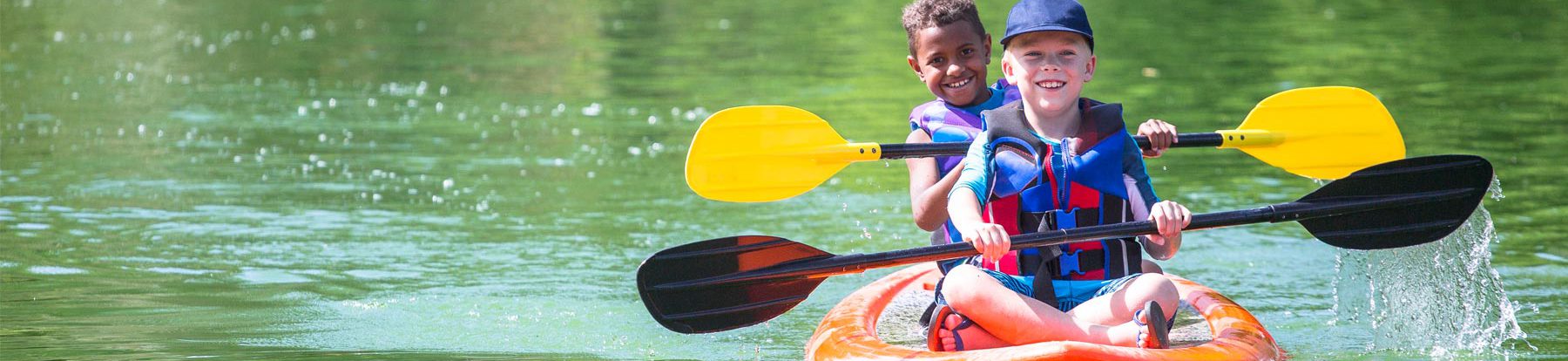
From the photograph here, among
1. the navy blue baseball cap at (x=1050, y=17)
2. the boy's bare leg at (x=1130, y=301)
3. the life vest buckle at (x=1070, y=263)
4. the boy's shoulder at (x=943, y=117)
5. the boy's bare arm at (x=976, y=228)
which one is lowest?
the boy's bare leg at (x=1130, y=301)

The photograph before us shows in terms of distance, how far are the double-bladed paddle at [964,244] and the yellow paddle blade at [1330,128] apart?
505 millimetres

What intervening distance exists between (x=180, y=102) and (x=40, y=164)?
10.4 ft

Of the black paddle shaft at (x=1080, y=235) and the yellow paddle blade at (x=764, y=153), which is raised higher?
the yellow paddle blade at (x=764, y=153)

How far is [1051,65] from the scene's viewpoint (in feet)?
14.5

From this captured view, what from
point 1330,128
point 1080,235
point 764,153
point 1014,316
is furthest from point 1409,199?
point 764,153

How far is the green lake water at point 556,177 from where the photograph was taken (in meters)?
5.86

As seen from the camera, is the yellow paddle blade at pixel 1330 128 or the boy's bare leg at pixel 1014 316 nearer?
the boy's bare leg at pixel 1014 316

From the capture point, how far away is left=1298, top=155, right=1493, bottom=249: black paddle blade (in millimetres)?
5055

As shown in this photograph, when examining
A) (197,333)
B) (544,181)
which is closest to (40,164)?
(544,181)

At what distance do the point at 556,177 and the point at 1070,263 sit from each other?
17.3 feet

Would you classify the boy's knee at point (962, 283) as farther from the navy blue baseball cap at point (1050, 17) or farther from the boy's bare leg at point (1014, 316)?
the navy blue baseball cap at point (1050, 17)

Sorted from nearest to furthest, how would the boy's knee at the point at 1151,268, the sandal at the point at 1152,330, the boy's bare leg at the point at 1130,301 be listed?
the sandal at the point at 1152,330 → the boy's bare leg at the point at 1130,301 → the boy's knee at the point at 1151,268

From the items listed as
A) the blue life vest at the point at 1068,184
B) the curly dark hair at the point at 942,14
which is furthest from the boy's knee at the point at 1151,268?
the curly dark hair at the point at 942,14

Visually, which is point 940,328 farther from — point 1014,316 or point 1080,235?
point 1080,235
